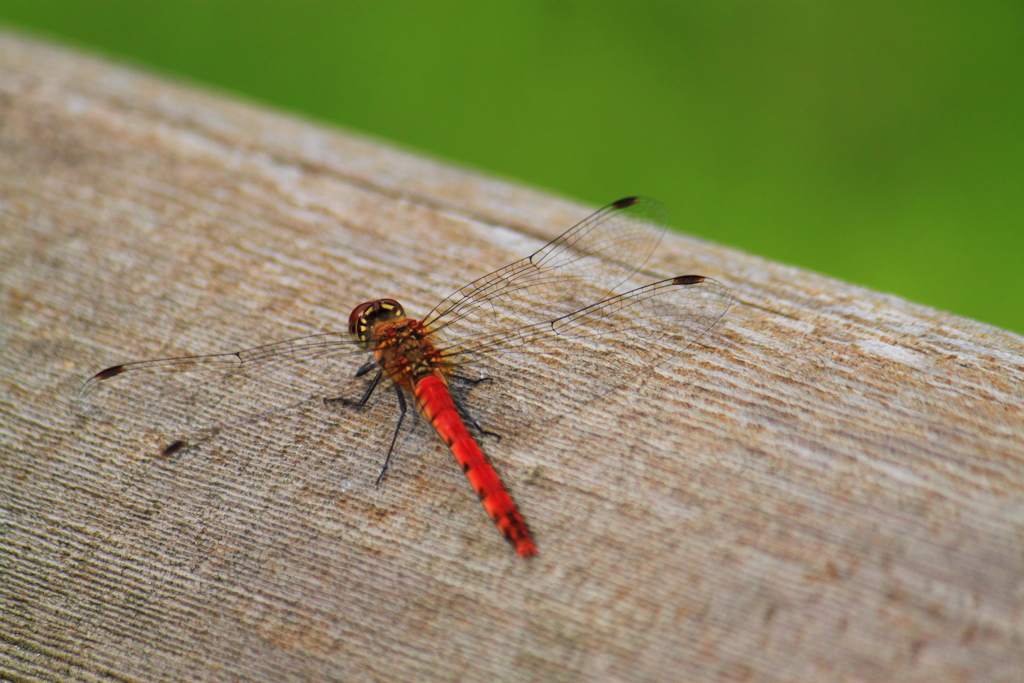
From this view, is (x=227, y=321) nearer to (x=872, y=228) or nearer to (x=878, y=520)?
(x=878, y=520)

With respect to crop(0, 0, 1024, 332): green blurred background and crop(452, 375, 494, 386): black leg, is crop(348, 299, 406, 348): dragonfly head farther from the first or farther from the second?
crop(0, 0, 1024, 332): green blurred background

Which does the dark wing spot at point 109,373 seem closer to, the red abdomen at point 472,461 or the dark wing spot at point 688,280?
the red abdomen at point 472,461

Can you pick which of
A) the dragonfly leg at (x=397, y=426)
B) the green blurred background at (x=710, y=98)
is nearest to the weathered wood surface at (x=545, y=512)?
the dragonfly leg at (x=397, y=426)

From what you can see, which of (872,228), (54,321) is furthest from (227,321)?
(872,228)

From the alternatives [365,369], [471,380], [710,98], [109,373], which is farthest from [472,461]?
[710,98]

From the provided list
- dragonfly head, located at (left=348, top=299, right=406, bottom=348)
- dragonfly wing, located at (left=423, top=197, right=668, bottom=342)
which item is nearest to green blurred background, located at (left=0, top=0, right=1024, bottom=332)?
dragonfly wing, located at (left=423, top=197, right=668, bottom=342)

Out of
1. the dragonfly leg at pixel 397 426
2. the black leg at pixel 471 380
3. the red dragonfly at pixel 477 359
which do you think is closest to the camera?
the dragonfly leg at pixel 397 426

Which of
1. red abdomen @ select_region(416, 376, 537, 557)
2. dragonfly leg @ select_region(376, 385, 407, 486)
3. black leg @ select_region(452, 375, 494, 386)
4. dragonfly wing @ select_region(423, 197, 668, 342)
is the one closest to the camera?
red abdomen @ select_region(416, 376, 537, 557)
